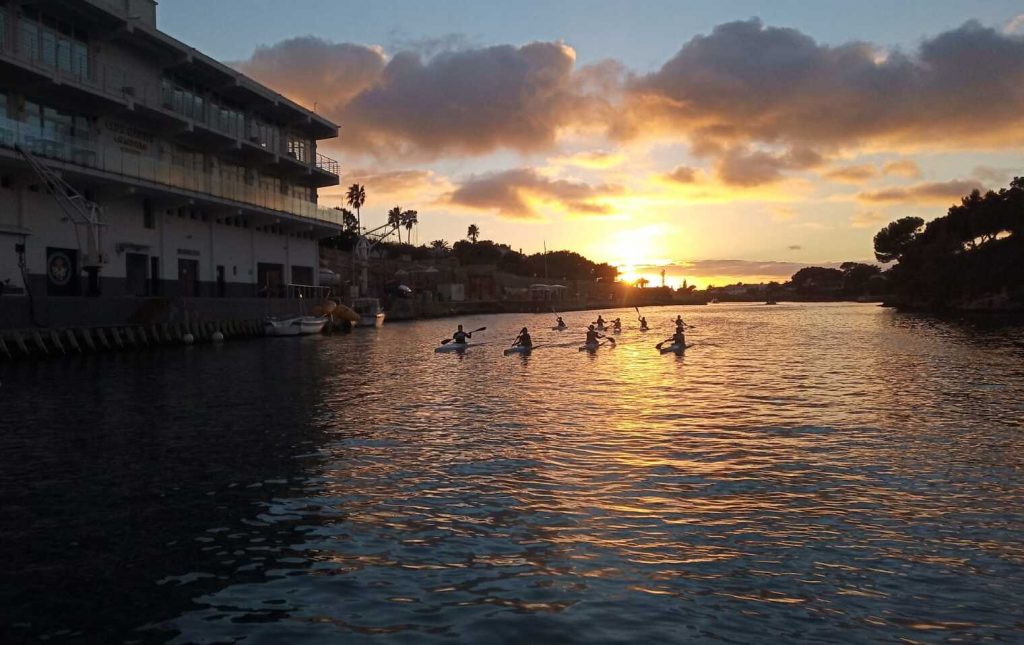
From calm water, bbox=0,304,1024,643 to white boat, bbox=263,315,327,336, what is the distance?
32973 millimetres

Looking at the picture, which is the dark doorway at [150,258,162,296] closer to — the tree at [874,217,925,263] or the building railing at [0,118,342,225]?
the building railing at [0,118,342,225]

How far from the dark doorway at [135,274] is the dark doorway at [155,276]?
1.84 ft

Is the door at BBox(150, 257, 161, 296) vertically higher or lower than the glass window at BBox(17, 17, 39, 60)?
lower

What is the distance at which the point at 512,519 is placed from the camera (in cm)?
1041

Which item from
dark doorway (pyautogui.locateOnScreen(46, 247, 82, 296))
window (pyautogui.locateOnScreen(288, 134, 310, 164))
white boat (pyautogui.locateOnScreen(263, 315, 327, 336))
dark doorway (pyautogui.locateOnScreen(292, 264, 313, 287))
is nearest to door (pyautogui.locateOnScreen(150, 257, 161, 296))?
dark doorway (pyautogui.locateOnScreen(46, 247, 82, 296))

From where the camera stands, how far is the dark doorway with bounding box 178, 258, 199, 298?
5311 cm

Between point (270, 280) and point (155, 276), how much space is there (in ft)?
50.8

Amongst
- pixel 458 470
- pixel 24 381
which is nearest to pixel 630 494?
pixel 458 470

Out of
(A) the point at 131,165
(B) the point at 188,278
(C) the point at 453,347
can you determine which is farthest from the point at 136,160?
(C) the point at 453,347

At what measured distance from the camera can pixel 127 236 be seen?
47406 mm

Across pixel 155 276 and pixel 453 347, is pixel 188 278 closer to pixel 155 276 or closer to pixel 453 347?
pixel 155 276

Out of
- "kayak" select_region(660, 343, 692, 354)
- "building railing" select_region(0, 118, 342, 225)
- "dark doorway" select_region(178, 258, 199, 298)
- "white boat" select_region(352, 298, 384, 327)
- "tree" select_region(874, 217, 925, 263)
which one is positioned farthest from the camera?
"tree" select_region(874, 217, 925, 263)

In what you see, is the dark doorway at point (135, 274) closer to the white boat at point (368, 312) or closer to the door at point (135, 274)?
the door at point (135, 274)

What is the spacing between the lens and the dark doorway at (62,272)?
137 ft
